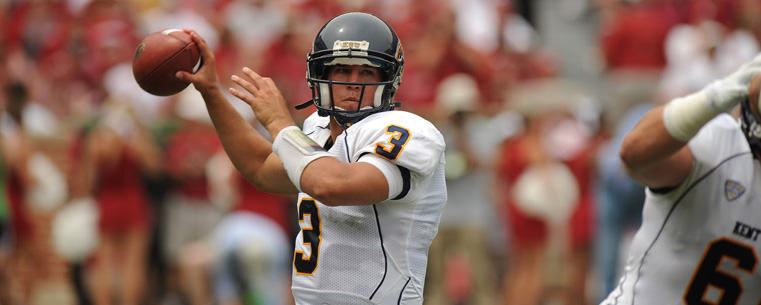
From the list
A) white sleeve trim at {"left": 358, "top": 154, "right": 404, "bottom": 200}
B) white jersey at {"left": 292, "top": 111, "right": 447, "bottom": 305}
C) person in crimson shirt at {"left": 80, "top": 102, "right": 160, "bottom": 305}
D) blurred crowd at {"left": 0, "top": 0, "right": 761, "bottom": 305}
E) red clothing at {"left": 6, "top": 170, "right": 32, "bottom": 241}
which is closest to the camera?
white sleeve trim at {"left": 358, "top": 154, "right": 404, "bottom": 200}

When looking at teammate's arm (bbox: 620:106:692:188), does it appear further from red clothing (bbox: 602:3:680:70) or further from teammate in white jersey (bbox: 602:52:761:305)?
red clothing (bbox: 602:3:680:70)

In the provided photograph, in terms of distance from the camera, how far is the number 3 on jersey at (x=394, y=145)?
360 centimetres

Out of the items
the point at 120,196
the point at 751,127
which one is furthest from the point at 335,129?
the point at 120,196

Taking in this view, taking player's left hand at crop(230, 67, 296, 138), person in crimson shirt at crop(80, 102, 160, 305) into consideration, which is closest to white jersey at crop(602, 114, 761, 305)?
player's left hand at crop(230, 67, 296, 138)

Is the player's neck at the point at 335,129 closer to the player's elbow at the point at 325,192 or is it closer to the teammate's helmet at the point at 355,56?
the teammate's helmet at the point at 355,56

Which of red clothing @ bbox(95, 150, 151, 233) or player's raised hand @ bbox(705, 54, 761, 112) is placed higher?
player's raised hand @ bbox(705, 54, 761, 112)

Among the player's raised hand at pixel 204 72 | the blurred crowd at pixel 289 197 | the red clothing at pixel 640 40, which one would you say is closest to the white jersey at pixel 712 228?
the player's raised hand at pixel 204 72

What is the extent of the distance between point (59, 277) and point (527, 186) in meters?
5.27

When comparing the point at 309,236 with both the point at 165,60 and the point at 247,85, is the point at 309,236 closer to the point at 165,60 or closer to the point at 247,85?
the point at 247,85

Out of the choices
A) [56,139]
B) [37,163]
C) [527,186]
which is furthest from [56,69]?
[527,186]

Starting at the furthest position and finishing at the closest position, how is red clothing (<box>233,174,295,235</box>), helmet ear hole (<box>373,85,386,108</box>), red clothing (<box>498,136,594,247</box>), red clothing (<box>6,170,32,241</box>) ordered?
red clothing (<box>6,170,32,241</box>)
red clothing (<box>498,136,594,247</box>)
red clothing (<box>233,174,295,235</box>)
helmet ear hole (<box>373,85,386,108</box>)

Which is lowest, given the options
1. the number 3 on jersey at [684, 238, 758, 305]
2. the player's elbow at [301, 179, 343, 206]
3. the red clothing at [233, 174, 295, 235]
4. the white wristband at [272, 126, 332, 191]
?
the red clothing at [233, 174, 295, 235]

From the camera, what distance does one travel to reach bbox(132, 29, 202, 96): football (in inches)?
159

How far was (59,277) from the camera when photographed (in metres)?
11.1
